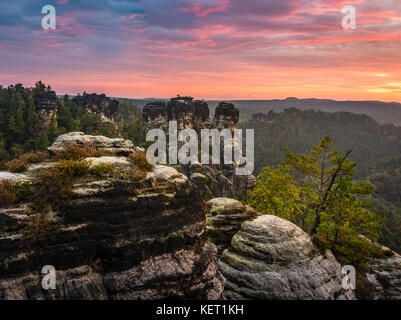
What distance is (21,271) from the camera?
9367 mm

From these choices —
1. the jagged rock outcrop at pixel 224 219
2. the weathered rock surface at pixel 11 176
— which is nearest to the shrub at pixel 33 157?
the weathered rock surface at pixel 11 176

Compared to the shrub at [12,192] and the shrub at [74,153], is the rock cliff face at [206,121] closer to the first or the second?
the shrub at [74,153]

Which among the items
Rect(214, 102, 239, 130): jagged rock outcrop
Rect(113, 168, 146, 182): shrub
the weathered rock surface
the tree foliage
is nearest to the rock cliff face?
Rect(214, 102, 239, 130): jagged rock outcrop

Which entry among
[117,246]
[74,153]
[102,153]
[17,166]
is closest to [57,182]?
[74,153]

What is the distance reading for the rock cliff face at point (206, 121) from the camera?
306 ft

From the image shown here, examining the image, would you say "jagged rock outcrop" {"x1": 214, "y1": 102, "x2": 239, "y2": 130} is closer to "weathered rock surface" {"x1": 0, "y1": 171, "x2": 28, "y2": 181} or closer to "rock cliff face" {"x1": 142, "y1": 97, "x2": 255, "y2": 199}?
"rock cliff face" {"x1": 142, "y1": 97, "x2": 255, "y2": 199}

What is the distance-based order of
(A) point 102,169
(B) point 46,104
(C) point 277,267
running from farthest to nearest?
(B) point 46,104, (C) point 277,267, (A) point 102,169

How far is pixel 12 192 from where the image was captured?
10.2 metres

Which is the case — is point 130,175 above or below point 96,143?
below

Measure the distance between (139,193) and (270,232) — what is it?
31.2 feet

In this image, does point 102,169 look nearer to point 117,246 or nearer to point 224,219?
point 117,246

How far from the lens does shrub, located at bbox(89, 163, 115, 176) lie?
38.7 feet

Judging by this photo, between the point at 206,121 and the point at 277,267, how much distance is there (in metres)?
109

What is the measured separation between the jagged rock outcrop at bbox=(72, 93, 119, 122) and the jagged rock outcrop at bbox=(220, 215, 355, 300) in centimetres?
11293
